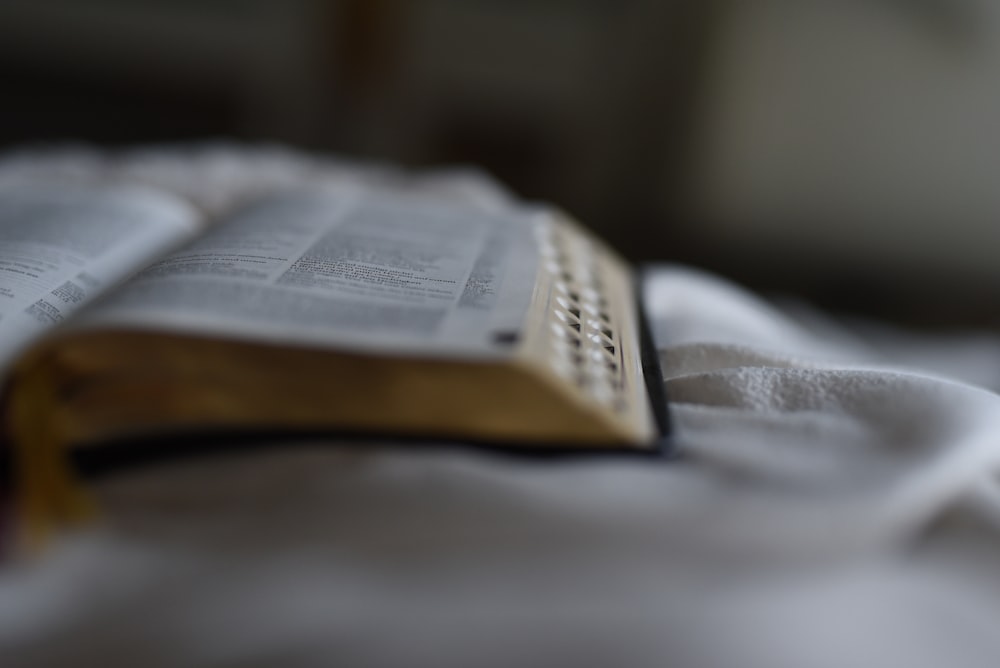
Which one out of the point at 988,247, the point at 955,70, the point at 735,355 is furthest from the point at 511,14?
the point at 735,355

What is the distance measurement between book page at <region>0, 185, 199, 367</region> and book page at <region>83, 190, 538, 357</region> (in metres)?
0.07

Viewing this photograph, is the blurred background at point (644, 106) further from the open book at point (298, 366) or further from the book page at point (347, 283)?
the open book at point (298, 366)

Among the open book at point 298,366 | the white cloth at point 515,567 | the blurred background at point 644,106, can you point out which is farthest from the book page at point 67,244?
the blurred background at point 644,106

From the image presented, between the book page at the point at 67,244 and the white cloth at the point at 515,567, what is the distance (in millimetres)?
146

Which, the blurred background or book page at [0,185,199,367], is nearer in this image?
book page at [0,185,199,367]

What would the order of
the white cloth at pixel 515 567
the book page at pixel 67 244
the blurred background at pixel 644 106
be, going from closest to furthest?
the white cloth at pixel 515 567 < the book page at pixel 67 244 < the blurred background at pixel 644 106

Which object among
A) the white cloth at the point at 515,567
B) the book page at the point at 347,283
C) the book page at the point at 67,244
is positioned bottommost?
the white cloth at the point at 515,567

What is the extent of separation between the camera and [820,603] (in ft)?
1.19

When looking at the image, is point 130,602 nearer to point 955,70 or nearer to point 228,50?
point 955,70

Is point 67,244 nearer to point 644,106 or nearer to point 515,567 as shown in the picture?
point 515,567

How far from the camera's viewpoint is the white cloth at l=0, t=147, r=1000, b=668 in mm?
350

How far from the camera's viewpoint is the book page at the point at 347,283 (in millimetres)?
374

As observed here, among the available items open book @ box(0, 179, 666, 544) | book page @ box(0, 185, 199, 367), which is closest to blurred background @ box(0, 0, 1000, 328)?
book page @ box(0, 185, 199, 367)

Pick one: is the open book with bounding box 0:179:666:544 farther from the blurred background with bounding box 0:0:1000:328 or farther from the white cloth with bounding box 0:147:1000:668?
the blurred background with bounding box 0:0:1000:328
